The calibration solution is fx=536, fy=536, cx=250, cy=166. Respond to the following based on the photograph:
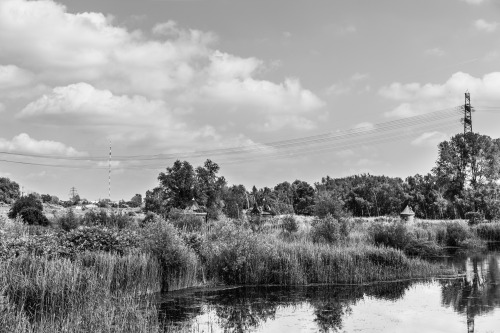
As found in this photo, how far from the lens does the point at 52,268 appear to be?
15.6 metres

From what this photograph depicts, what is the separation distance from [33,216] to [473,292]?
3359 centimetres

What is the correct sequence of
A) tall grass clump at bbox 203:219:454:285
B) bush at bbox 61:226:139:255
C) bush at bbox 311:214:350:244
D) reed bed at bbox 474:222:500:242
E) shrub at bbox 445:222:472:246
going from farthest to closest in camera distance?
reed bed at bbox 474:222:500:242, shrub at bbox 445:222:472:246, bush at bbox 311:214:350:244, tall grass clump at bbox 203:219:454:285, bush at bbox 61:226:139:255

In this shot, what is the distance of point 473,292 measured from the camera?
21625 mm

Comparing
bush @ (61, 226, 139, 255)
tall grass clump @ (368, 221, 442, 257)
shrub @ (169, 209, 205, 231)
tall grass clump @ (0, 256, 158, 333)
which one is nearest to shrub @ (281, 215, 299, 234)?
tall grass clump @ (368, 221, 442, 257)

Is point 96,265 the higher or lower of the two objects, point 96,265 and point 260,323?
the higher

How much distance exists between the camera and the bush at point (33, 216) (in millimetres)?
42159

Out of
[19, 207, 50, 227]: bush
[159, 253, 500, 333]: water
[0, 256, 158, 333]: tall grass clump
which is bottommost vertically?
[159, 253, 500, 333]: water

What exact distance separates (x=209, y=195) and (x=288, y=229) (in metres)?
25.0

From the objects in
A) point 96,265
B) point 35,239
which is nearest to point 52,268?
point 96,265

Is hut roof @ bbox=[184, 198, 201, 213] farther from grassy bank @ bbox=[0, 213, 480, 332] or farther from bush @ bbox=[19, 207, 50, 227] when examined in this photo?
grassy bank @ bbox=[0, 213, 480, 332]

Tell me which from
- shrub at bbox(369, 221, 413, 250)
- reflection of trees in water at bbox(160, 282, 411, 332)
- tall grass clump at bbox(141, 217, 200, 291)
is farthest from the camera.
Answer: shrub at bbox(369, 221, 413, 250)

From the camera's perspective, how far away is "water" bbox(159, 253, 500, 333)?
16062 millimetres

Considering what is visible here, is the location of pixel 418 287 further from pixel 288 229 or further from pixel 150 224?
pixel 288 229

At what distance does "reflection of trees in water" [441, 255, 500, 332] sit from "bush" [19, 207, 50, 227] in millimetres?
31399
